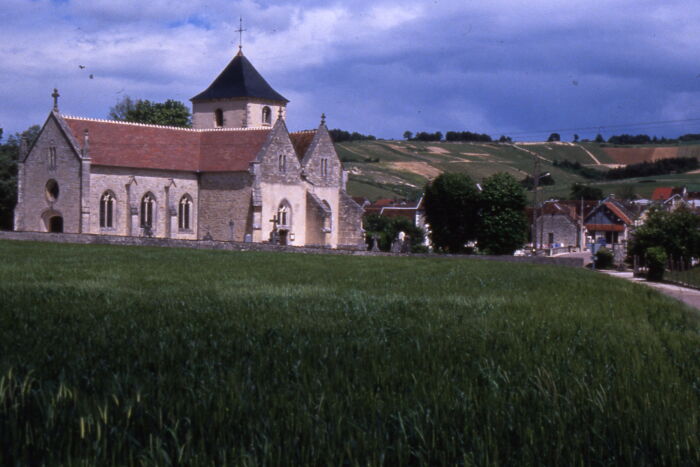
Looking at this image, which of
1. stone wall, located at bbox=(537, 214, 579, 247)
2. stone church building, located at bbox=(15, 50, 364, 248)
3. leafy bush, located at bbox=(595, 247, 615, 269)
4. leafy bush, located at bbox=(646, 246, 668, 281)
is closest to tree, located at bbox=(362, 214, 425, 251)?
stone wall, located at bbox=(537, 214, 579, 247)

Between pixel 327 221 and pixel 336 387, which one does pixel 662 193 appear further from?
pixel 336 387

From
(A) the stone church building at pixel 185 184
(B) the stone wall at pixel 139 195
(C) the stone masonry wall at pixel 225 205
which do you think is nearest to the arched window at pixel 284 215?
(A) the stone church building at pixel 185 184

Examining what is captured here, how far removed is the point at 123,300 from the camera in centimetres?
1192

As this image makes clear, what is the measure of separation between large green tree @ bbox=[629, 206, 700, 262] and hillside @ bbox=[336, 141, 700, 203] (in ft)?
240

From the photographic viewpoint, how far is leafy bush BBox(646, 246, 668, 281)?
44.2m

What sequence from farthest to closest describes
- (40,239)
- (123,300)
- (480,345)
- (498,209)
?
(498,209) → (40,239) → (123,300) → (480,345)

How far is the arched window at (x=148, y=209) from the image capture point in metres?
59.5

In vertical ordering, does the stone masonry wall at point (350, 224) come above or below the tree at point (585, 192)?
below

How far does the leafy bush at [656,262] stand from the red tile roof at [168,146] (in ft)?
99.1

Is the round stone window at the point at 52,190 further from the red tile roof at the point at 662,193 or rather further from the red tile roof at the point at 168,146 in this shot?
the red tile roof at the point at 662,193

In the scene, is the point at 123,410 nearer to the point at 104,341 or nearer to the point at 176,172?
Answer: the point at 104,341

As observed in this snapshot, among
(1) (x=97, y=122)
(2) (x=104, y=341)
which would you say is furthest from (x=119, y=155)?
(2) (x=104, y=341)

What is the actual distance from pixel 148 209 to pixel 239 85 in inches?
631

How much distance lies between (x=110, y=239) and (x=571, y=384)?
45498mm
